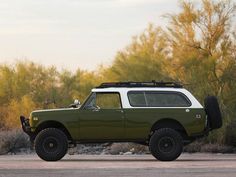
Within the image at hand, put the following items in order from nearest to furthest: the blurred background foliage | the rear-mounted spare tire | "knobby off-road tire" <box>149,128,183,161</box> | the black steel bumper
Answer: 1. "knobby off-road tire" <box>149,128,183,161</box>
2. the rear-mounted spare tire
3. the black steel bumper
4. the blurred background foliage

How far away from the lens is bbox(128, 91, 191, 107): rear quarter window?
20.3m

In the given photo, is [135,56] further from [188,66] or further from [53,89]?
[53,89]

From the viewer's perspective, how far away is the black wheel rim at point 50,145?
802 inches

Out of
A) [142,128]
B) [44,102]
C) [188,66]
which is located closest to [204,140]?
[188,66]

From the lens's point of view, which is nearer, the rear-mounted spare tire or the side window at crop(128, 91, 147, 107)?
the side window at crop(128, 91, 147, 107)

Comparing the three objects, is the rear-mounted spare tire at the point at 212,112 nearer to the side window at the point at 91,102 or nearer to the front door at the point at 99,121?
the front door at the point at 99,121

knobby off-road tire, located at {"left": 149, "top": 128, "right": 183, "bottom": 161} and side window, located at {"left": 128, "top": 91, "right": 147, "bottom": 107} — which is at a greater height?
side window, located at {"left": 128, "top": 91, "right": 147, "bottom": 107}

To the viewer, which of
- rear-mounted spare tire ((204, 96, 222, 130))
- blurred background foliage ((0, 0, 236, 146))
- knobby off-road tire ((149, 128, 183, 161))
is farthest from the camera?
blurred background foliage ((0, 0, 236, 146))

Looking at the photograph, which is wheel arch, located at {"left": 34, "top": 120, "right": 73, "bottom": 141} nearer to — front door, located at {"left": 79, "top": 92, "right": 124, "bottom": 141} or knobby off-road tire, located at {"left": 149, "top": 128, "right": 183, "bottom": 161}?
front door, located at {"left": 79, "top": 92, "right": 124, "bottom": 141}

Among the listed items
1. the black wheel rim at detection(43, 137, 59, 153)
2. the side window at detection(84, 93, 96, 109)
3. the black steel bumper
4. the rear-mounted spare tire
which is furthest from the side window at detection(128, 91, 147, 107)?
the black steel bumper

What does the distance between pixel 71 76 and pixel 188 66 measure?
20293mm

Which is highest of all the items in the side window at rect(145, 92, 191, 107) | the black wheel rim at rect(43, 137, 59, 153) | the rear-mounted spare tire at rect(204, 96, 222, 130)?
the side window at rect(145, 92, 191, 107)

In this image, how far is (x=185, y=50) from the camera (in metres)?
35.9

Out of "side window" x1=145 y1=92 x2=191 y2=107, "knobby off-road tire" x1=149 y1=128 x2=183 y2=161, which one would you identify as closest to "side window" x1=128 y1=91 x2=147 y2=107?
"side window" x1=145 y1=92 x2=191 y2=107
